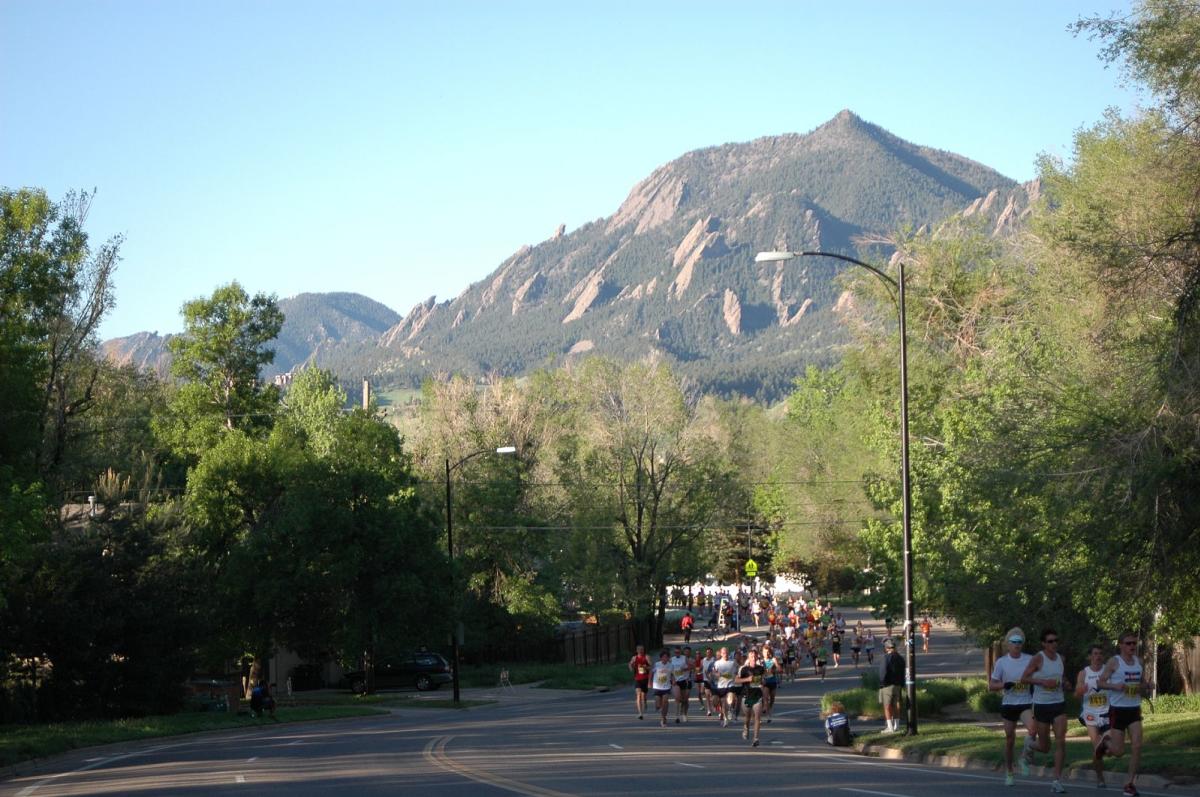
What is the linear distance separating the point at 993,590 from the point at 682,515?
3021 cm

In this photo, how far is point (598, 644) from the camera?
215 feet

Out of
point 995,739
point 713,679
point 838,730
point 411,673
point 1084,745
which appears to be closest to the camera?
point 1084,745

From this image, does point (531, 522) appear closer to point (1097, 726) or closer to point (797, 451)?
point (797, 451)

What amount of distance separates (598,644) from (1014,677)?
4908cm

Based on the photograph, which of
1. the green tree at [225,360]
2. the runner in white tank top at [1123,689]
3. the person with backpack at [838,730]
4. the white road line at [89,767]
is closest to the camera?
the runner in white tank top at [1123,689]

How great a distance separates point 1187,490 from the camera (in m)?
20.9

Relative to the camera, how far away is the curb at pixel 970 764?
1763 centimetres

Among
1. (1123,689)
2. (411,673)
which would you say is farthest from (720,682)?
(411,673)

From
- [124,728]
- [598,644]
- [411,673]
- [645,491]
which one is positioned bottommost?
[411,673]

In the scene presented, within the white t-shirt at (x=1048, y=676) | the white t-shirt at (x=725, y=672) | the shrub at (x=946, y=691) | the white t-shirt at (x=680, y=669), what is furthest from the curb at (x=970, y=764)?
the shrub at (x=946, y=691)

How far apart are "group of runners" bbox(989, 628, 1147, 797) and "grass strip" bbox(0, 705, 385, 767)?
1835cm

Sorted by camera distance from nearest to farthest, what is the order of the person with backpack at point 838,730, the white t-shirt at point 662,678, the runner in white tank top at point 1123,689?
the runner in white tank top at point 1123,689 < the person with backpack at point 838,730 < the white t-shirt at point 662,678

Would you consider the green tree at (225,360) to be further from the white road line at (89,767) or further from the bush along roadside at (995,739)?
the bush along roadside at (995,739)

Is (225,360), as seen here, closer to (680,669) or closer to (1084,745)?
(680,669)
